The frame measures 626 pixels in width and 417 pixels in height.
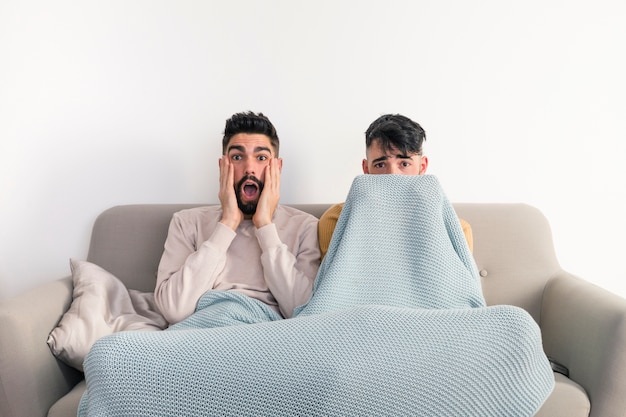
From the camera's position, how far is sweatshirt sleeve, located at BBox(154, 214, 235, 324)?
170 cm

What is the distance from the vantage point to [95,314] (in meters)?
1.61

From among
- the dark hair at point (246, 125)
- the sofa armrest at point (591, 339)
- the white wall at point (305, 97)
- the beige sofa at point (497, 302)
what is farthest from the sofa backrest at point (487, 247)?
the dark hair at point (246, 125)

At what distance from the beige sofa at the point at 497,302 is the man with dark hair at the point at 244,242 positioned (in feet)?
0.56

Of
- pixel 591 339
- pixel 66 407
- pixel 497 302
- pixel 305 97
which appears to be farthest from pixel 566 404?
pixel 305 97

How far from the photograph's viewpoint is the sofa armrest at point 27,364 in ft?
4.56

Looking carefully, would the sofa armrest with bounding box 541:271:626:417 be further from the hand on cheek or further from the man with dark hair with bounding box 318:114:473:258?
the hand on cheek

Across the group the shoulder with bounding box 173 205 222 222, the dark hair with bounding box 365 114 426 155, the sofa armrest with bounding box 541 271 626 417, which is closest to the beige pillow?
the shoulder with bounding box 173 205 222 222

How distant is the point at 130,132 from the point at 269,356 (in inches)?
56.8

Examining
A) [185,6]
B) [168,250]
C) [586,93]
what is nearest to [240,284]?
→ [168,250]

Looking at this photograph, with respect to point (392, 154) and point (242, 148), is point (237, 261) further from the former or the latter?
point (392, 154)

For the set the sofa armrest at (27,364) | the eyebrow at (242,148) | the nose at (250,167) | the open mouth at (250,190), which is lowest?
the sofa armrest at (27,364)

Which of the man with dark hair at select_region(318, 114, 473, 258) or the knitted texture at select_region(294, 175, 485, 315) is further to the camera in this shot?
the man with dark hair at select_region(318, 114, 473, 258)

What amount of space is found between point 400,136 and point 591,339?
0.79 metres

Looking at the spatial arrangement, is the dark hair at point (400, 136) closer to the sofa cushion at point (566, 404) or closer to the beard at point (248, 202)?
the beard at point (248, 202)
